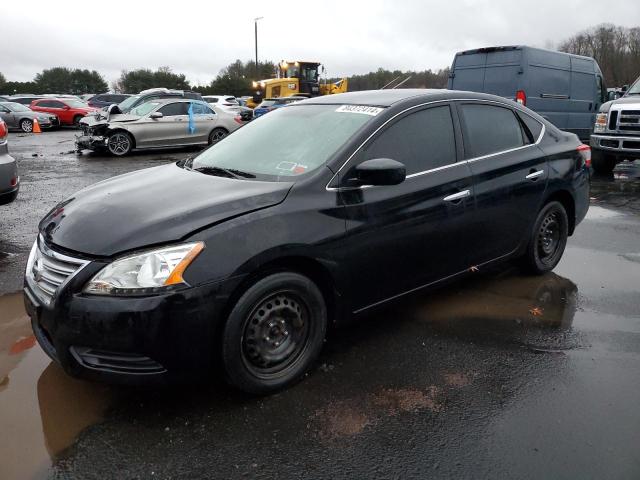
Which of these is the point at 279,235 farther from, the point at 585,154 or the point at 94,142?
the point at 94,142

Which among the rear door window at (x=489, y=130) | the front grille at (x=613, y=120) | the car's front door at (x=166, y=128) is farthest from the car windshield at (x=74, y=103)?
the rear door window at (x=489, y=130)

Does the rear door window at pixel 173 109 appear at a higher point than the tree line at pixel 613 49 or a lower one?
lower

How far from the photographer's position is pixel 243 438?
103 inches

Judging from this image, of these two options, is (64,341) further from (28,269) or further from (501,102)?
(501,102)

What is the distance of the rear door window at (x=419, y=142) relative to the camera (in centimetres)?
347

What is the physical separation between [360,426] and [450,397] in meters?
0.60

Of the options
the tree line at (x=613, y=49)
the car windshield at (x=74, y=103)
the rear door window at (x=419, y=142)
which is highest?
the tree line at (x=613, y=49)

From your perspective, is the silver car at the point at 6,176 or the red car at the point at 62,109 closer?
the silver car at the point at 6,176

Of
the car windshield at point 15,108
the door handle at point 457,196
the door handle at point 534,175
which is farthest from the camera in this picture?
the car windshield at point 15,108

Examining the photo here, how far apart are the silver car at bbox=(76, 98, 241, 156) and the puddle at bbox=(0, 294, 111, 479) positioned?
1076 centimetres

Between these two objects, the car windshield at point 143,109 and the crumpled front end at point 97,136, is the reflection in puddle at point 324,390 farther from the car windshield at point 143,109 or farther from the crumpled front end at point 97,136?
the car windshield at point 143,109

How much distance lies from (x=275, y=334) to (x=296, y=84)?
2825cm

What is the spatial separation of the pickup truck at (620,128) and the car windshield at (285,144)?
821cm

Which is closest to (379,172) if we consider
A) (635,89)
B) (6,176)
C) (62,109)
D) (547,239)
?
(547,239)
